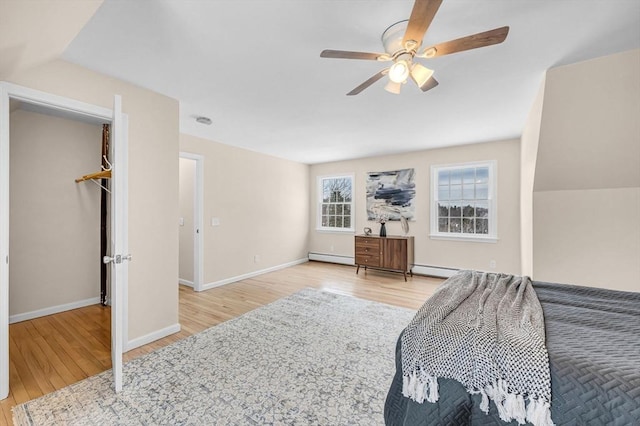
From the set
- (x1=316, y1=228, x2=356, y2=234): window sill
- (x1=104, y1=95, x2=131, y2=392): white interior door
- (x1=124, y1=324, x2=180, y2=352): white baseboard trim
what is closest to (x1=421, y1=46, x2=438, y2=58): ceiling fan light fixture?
(x1=104, y1=95, x2=131, y2=392): white interior door

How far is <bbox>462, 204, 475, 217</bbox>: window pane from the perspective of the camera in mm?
4742

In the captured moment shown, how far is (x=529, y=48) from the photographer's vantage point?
6.27 feet

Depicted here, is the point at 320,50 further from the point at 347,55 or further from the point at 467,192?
the point at 467,192

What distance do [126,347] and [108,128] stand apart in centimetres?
268

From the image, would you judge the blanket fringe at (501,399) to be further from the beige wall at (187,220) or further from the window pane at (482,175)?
the window pane at (482,175)

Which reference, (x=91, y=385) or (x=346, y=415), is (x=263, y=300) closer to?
(x=91, y=385)

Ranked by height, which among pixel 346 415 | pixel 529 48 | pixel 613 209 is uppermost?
pixel 529 48

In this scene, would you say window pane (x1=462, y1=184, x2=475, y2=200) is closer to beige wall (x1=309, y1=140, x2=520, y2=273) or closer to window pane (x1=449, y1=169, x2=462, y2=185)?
window pane (x1=449, y1=169, x2=462, y2=185)

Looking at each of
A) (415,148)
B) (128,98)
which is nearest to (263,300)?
(128,98)

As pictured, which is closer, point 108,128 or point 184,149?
point 108,128

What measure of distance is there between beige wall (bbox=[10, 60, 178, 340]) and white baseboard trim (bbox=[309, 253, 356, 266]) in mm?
3924

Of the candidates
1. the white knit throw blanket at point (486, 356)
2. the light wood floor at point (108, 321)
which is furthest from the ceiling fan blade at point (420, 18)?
the light wood floor at point (108, 321)

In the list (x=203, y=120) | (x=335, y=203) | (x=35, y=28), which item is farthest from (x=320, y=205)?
(x=35, y=28)

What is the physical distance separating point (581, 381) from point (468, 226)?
4.22 meters
